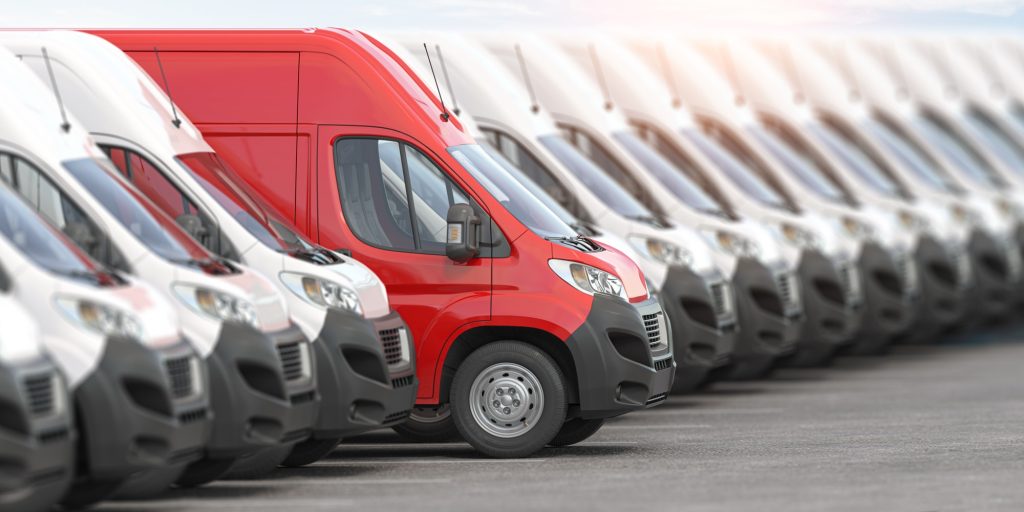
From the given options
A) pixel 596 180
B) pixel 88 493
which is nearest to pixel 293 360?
pixel 88 493

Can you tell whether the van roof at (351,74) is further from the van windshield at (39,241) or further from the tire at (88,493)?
the tire at (88,493)

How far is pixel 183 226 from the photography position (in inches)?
454

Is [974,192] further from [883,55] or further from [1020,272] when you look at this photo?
[883,55]

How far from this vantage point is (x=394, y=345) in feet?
39.1

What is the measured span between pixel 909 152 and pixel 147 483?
46.4 ft

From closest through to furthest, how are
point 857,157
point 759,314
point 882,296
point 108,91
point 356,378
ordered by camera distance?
point 356,378 < point 108,91 < point 759,314 < point 882,296 < point 857,157

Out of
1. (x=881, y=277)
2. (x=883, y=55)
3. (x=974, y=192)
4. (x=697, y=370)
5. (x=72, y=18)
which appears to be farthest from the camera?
(x=883, y=55)

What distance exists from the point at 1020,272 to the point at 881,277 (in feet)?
12.8

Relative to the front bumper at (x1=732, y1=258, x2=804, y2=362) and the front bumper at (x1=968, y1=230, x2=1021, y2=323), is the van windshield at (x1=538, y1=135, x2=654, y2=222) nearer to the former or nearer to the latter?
the front bumper at (x1=732, y1=258, x2=804, y2=362)

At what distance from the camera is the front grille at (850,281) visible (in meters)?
18.6

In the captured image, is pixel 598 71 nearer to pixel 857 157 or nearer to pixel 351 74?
pixel 857 157

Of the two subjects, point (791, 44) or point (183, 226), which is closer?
point (183, 226)

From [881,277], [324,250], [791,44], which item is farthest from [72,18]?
[791,44]

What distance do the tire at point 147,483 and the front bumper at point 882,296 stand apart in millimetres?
10080
